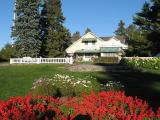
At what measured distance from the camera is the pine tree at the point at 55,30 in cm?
6769

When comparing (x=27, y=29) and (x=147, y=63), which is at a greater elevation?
(x=27, y=29)

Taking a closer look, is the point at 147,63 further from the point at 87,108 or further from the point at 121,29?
the point at 121,29

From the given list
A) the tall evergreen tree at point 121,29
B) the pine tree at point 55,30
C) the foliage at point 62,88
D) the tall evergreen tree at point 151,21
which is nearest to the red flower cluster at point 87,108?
the foliage at point 62,88

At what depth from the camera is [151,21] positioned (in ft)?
166

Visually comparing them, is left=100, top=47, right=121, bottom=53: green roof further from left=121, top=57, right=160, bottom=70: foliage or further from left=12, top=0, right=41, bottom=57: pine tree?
left=121, top=57, right=160, bottom=70: foliage

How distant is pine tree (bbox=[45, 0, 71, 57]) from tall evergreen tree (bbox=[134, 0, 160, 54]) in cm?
1880

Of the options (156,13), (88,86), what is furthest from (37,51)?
(88,86)

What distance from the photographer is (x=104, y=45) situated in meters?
84.6

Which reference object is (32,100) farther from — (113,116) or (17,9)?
(17,9)

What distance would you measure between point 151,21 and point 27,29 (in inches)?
901

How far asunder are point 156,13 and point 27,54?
23.7 metres

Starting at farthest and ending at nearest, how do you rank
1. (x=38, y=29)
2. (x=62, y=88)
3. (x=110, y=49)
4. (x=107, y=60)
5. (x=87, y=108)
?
(x=110, y=49) < (x=38, y=29) < (x=107, y=60) < (x=62, y=88) < (x=87, y=108)

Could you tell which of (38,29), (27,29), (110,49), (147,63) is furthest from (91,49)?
(147,63)

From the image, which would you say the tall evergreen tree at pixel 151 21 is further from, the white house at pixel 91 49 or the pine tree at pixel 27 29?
the white house at pixel 91 49
